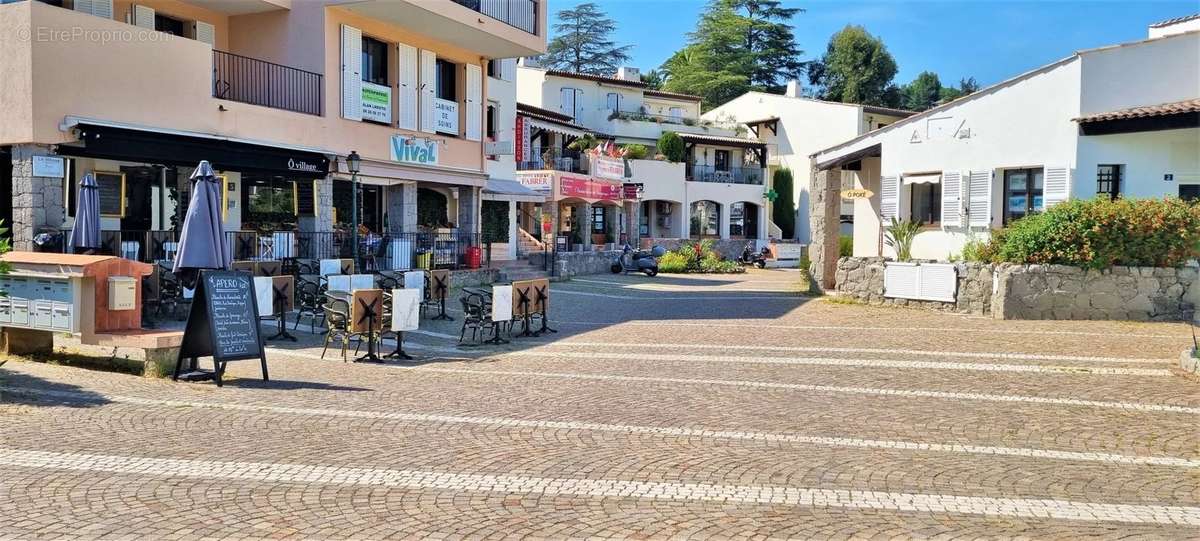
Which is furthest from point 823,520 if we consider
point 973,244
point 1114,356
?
point 973,244

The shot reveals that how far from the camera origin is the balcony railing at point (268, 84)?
64.0ft

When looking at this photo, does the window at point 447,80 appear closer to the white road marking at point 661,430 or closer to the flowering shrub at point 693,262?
the flowering shrub at point 693,262

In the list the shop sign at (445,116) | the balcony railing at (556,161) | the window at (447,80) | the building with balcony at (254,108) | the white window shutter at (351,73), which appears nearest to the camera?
the building with balcony at (254,108)

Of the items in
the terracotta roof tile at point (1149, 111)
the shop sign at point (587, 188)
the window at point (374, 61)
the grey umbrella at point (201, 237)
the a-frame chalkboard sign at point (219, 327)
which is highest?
the window at point (374, 61)

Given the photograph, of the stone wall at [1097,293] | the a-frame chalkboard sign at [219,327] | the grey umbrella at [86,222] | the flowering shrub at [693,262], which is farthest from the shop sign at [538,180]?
the a-frame chalkboard sign at [219,327]

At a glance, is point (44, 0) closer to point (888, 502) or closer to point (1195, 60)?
point (888, 502)

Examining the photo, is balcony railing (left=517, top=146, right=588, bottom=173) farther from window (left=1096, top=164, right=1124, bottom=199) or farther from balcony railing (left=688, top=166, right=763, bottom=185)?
window (left=1096, top=164, right=1124, bottom=199)

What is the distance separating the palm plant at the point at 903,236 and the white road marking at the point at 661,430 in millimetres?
13681

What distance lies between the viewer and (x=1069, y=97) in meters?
18.5

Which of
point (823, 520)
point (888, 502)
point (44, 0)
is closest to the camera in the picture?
point (823, 520)

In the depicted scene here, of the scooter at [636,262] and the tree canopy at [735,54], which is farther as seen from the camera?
the tree canopy at [735,54]

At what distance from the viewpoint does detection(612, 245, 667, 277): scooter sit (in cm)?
3309

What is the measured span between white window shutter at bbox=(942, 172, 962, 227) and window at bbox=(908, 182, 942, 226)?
1204 mm

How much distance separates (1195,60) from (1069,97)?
2.28 metres
